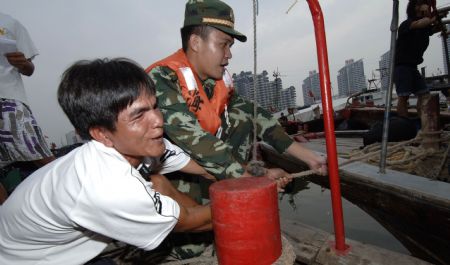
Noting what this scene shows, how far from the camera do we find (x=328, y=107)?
1.55 m

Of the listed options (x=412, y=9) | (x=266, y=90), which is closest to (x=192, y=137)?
(x=412, y=9)

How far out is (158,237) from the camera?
1.33 meters

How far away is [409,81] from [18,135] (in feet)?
14.1

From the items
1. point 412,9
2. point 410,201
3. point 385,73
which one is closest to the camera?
point 410,201

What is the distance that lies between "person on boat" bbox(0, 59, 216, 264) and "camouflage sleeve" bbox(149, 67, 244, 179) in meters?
0.39

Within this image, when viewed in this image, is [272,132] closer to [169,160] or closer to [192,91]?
[192,91]

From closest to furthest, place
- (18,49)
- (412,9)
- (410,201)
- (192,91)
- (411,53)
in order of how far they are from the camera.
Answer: (410,201), (192,91), (18,49), (412,9), (411,53)

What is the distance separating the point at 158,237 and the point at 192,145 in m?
0.72

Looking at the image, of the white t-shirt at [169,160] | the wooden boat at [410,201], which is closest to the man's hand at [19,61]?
the white t-shirt at [169,160]

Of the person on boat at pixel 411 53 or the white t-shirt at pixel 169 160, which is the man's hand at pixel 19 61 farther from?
the person on boat at pixel 411 53

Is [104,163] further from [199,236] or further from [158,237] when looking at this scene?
[199,236]

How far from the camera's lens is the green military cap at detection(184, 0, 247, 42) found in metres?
2.11

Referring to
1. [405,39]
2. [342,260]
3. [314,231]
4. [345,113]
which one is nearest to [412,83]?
[405,39]

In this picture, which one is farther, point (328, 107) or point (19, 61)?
point (19, 61)
